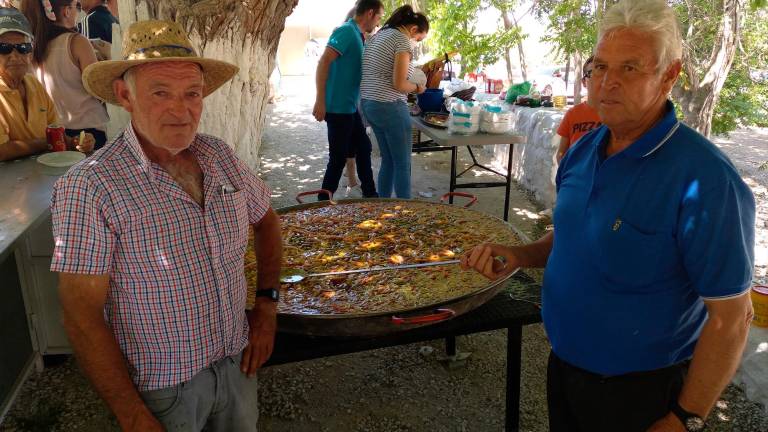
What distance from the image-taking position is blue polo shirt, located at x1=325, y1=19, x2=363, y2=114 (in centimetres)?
520

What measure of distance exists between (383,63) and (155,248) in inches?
152

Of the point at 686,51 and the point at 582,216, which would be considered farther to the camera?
the point at 686,51

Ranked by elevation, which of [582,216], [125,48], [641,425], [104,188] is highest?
[125,48]

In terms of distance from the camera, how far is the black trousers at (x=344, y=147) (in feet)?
17.9

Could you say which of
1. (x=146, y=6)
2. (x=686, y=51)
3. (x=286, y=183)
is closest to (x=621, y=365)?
(x=146, y=6)

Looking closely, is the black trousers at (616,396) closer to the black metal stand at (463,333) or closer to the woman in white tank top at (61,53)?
the black metal stand at (463,333)

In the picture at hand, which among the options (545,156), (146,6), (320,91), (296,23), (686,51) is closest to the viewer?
(146,6)

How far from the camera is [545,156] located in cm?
647

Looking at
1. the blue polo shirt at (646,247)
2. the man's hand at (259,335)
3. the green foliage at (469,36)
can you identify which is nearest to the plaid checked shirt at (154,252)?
the man's hand at (259,335)

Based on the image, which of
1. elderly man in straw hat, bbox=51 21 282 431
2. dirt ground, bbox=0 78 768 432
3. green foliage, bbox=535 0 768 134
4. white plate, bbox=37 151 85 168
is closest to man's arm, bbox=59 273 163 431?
elderly man in straw hat, bbox=51 21 282 431

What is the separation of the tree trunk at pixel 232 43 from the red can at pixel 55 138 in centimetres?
59

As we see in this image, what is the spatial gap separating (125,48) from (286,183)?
5.81m

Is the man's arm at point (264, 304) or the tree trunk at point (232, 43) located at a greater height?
the tree trunk at point (232, 43)

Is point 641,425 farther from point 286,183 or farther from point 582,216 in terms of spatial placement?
point 286,183
